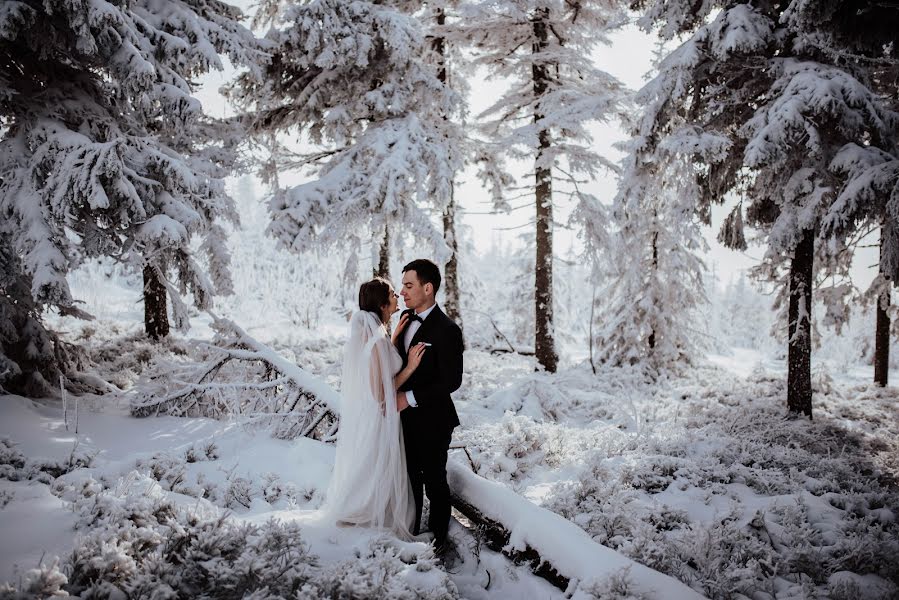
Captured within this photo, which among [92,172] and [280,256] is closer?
[92,172]

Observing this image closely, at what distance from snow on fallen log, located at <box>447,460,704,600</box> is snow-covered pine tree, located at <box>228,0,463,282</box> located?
281 inches

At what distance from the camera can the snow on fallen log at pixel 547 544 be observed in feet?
10.1

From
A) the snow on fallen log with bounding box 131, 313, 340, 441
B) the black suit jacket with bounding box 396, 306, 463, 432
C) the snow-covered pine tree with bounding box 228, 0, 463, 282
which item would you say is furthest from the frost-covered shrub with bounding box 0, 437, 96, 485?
the snow-covered pine tree with bounding box 228, 0, 463, 282

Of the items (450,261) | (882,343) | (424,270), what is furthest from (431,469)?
(882,343)

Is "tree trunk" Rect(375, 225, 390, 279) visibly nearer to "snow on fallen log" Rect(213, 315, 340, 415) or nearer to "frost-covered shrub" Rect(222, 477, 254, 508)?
"snow on fallen log" Rect(213, 315, 340, 415)

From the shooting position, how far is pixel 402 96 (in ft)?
36.0

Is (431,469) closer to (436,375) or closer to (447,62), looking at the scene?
(436,375)

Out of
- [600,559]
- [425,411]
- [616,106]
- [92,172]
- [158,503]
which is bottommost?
[600,559]

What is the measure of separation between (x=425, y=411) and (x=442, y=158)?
771 centimetres

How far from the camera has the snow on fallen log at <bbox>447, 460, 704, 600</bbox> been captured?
3070 mm

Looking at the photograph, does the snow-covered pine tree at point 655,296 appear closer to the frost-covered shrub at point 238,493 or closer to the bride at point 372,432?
the bride at point 372,432

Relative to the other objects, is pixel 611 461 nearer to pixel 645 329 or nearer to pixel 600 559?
pixel 600 559

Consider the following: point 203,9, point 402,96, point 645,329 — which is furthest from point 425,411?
point 645,329

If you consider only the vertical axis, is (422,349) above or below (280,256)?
below
